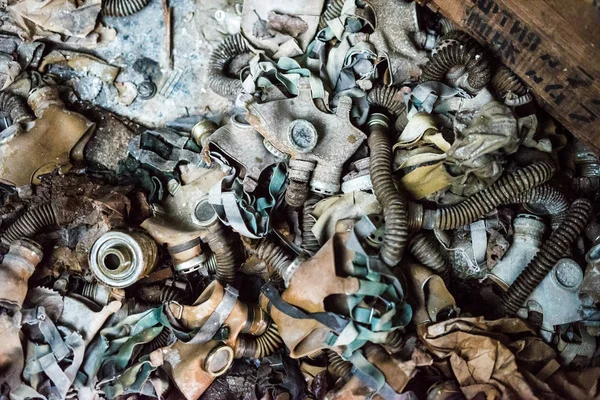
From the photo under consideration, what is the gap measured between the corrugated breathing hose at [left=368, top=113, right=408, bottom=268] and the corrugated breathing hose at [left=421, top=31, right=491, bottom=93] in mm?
280

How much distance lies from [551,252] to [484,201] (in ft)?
1.07

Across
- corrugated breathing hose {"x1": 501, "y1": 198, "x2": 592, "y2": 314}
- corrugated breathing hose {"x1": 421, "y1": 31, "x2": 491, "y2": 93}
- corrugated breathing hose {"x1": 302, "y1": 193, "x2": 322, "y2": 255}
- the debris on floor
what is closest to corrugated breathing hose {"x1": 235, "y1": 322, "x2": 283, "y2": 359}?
the debris on floor

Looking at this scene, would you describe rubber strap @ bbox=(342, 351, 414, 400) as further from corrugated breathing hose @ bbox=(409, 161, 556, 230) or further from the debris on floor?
corrugated breathing hose @ bbox=(409, 161, 556, 230)

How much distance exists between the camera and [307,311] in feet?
6.88

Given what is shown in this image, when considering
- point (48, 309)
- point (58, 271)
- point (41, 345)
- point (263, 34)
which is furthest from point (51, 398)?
point (263, 34)

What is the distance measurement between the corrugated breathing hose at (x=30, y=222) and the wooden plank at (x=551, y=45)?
184 centimetres

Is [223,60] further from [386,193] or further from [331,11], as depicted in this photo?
[386,193]

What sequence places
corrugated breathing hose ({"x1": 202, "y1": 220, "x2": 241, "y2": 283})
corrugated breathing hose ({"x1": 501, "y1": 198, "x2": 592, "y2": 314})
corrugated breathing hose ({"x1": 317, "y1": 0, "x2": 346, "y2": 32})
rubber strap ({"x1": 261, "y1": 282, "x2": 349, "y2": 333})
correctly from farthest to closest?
1. corrugated breathing hose ({"x1": 317, "y1": 0, "x2": 346, "y2": 32})
2. corrugated breathing hose ({"x1": 202, "y1": 220, "x2": 241, "y2": 283})
3. corrugated breathing hose ({"x1": 501, "y1": 198, "x2": 592, "y2": 314})
4. rubber strap ({"x1": 261, "y1": 282, "x2": 349, "y2": 333})

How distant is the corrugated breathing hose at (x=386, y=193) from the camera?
2.07 m

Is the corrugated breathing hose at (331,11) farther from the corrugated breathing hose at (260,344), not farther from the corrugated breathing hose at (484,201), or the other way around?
the corrugated breathing hose at (260,344)

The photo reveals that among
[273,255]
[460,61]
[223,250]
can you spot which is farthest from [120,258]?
[460,61]

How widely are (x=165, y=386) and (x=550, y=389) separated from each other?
147 centimetres

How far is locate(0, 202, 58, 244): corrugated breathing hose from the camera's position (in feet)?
7.91

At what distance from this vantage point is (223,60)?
2.65m
